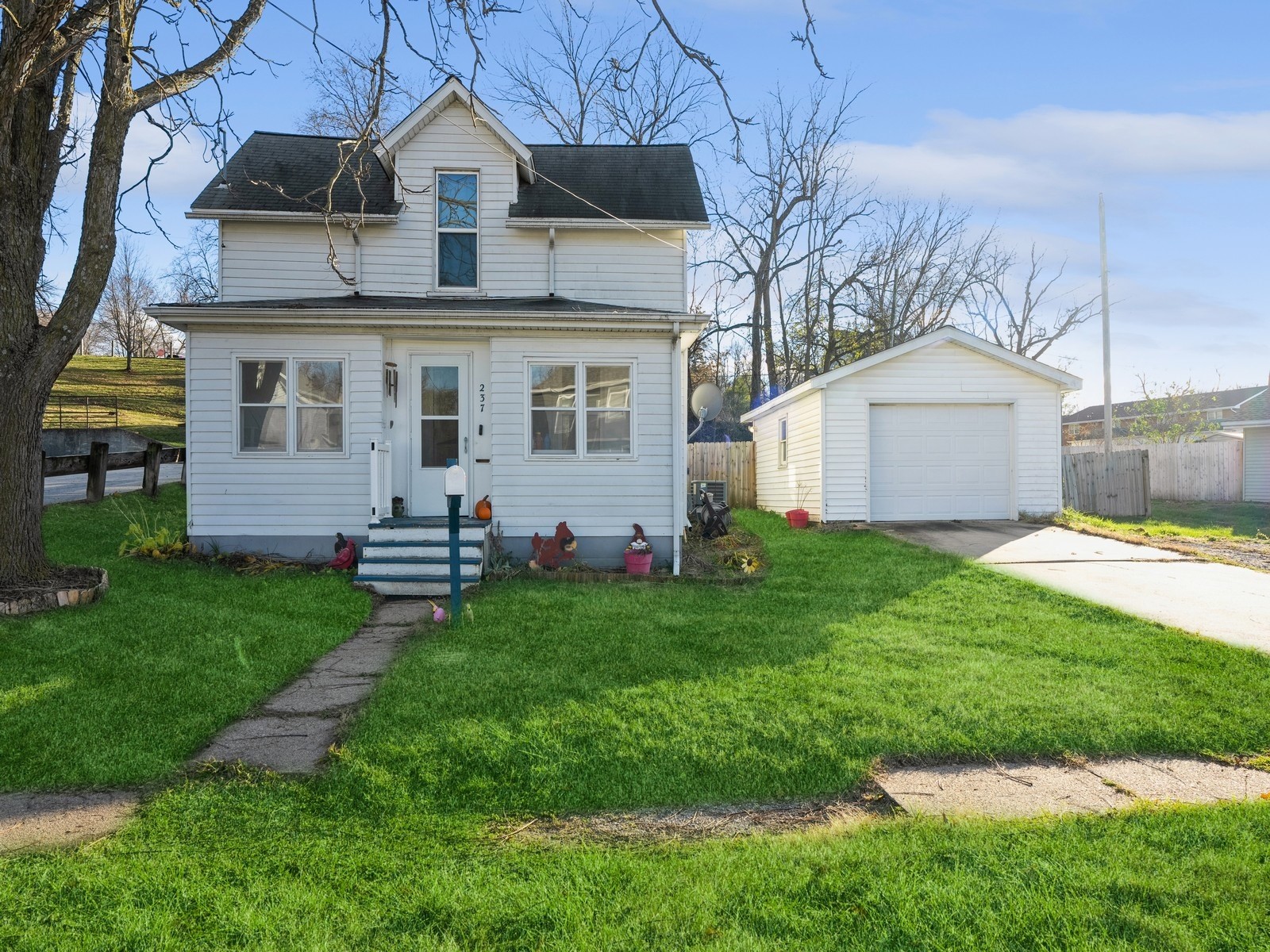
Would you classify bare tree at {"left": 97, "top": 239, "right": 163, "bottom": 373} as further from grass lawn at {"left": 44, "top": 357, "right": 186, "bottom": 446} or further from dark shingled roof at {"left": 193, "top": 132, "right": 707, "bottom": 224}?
dark shingled roof at {"left": 193, "top": 132, "right": 707, "bottom": 224}

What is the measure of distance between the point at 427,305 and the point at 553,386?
200 cm

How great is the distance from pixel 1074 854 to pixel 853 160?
27.8 m

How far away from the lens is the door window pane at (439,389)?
36.0 feet

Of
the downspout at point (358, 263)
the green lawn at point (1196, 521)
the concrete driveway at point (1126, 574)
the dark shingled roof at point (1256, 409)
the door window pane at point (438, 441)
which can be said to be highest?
the dark shingled roof at point (1256, 409)

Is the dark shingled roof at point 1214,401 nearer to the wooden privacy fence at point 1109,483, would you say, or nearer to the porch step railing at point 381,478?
the wooden privacy fence at point 1109,483

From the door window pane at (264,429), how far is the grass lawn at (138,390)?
21.8 m

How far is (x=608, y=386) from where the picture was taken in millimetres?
10797

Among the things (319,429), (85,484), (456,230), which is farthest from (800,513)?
(85,484)

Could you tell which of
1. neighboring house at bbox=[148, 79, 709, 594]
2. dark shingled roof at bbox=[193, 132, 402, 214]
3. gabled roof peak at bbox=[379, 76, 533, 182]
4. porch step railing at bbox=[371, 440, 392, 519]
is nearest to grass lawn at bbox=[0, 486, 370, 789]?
porch step railing at bbox=[371, 440, 392, 519]

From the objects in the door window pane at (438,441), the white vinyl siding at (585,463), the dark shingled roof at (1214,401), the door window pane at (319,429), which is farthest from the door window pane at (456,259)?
the dark shingled roof at (1214,401)

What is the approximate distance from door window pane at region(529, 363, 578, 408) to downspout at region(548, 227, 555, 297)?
180cm

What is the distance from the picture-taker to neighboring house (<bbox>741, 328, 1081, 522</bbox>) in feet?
50.5

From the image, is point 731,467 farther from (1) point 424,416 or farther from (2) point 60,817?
(2) point 60,817

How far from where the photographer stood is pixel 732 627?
23.8ft
